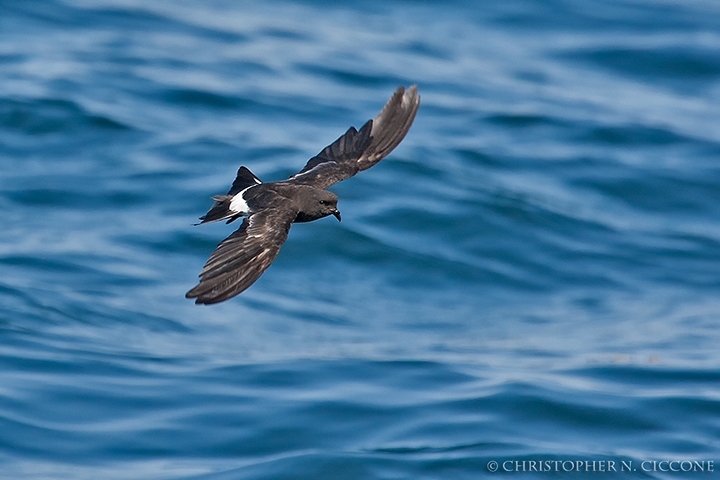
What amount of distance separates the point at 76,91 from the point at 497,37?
7092 millimetres

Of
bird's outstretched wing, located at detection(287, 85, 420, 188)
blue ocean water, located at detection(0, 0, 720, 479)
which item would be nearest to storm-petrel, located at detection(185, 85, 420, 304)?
bird's outstretched wing, located at detection(287, 85, 420, 188)

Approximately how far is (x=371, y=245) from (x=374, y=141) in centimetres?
484

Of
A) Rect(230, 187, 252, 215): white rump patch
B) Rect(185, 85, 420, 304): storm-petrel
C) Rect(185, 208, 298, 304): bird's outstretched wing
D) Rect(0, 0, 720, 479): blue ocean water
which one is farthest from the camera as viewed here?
Rect(0, 0, 720, 479): blue ocean water

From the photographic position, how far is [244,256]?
224 inches

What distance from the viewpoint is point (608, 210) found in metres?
13.8

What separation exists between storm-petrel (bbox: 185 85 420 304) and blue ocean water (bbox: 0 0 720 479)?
82.6 inches

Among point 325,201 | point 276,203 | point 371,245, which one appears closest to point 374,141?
point 325,201

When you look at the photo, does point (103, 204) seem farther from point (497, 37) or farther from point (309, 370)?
point (497, 37)

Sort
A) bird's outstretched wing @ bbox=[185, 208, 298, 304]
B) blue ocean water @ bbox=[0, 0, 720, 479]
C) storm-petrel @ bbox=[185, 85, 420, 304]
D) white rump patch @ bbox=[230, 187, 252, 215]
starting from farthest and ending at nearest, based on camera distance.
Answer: blue ocean water @ bbox=[0, 0, 720, 479]
white rump patch @ bbox=[230, 187, 252, 215]
storm-petrel @ bbox=[185, 85, 420, 304]
bird's outstretched wing @ bbox=[185, 208, 298, 304]

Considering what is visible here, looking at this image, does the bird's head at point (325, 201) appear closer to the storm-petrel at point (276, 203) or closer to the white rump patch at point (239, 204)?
the storm-petrel at point (276, 203)

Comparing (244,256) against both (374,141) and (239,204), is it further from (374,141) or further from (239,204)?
(374,141)

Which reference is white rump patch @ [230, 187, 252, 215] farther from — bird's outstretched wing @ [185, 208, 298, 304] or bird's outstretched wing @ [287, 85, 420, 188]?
bird's outstretched wing @ [287, 85, 420, 188]

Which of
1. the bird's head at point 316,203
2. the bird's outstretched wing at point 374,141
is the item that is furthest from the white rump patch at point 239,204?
the bird's outstretched wing at point 374,141

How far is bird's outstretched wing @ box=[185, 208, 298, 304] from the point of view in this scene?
5266 mm
